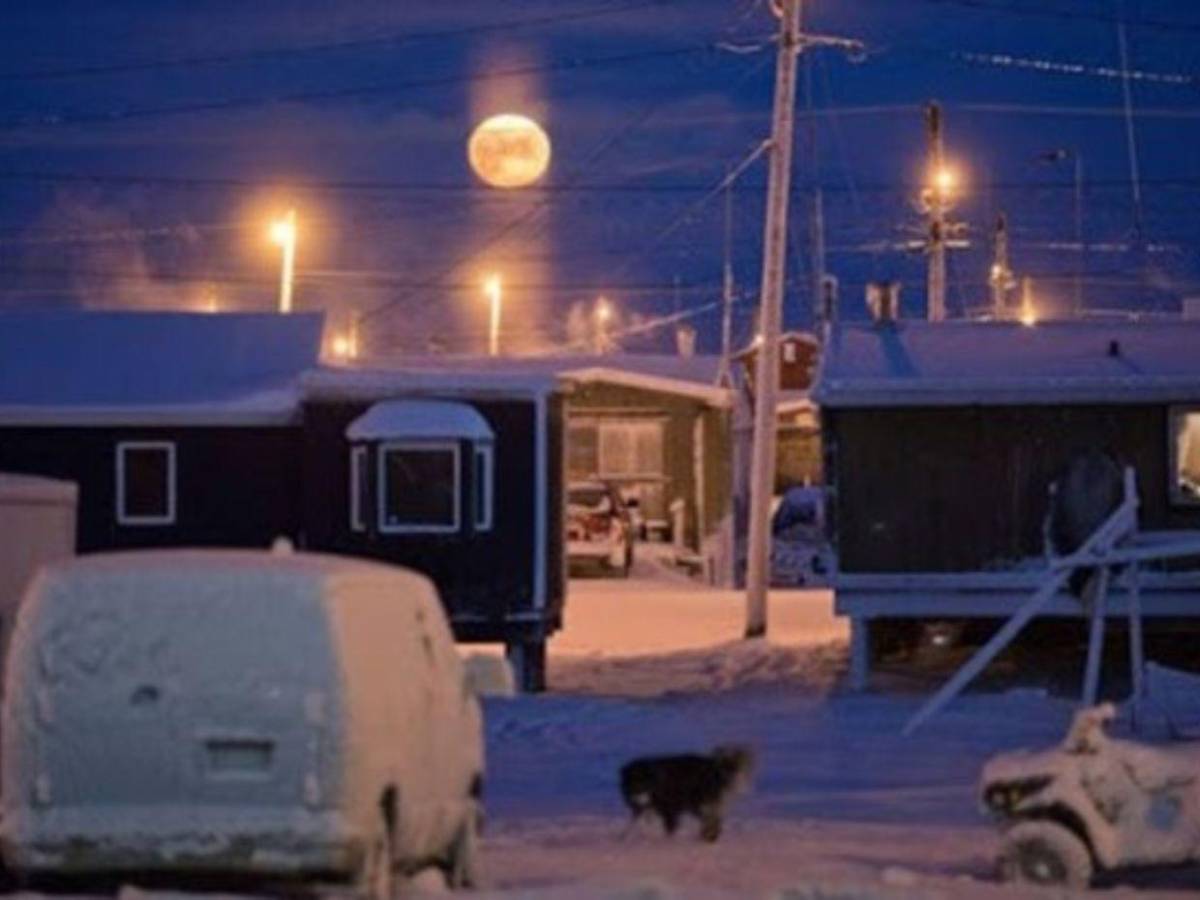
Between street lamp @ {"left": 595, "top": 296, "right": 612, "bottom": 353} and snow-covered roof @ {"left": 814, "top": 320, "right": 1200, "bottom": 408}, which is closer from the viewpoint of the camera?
snow-covered roof @ {"left": 814, "top": 320, "right": 1200, "bottom": 408}

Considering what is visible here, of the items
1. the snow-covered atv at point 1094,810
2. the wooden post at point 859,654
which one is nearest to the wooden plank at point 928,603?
the wooden post at point 859,654

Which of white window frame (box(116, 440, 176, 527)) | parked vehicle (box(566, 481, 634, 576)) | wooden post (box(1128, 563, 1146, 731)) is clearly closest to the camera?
wooden post (box(1128, 563, 1146, 731))

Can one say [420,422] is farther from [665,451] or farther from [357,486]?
[665,451]

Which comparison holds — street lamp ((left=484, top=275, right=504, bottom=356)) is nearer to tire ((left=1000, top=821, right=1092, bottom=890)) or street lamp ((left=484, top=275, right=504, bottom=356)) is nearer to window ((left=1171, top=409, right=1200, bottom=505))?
window ((left=1171, top=409, right=1200, bottom=505))

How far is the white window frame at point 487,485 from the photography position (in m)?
37.2

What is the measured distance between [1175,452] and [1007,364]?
107 inches

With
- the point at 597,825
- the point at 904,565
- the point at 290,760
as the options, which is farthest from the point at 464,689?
the point at 904,565

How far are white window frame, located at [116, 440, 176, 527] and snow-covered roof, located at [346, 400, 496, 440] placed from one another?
9.71 ft

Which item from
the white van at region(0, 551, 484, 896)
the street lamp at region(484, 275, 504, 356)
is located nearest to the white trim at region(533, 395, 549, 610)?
the white van at region(0, 551, 484, 896)

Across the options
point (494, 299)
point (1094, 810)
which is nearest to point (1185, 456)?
point (1094, 810)

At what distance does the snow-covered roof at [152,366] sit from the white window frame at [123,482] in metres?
0.31

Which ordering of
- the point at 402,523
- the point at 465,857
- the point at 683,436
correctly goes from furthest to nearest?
the point at 683,436
the point at 402,523
the point at 465,857

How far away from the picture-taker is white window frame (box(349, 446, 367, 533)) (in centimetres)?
3738

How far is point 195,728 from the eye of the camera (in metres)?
13.2
